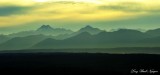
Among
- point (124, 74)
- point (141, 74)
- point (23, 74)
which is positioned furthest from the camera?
point (23, 74)

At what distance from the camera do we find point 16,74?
85.9 meters

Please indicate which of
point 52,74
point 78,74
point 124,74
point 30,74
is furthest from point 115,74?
point 30,74

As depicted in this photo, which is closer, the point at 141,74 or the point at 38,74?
the point at 141,74

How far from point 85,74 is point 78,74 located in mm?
1662

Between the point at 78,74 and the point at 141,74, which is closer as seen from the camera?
the point at 141,74

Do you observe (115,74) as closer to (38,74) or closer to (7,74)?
(38,74)

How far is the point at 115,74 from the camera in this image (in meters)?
82.3

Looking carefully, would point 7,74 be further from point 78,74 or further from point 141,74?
point 141,74

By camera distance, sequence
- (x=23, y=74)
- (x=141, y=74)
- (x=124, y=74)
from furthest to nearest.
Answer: (x=23, y=74), (x=124, y=74), (x=141, y=74)

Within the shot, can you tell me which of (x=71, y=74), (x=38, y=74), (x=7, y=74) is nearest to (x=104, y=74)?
(x=71, y=74)

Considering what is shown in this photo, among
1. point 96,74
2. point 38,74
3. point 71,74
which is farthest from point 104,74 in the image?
point 38,74

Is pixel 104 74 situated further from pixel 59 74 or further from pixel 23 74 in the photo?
pixel 23 74

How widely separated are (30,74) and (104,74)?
650 inches

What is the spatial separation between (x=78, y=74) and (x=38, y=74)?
889 cm
